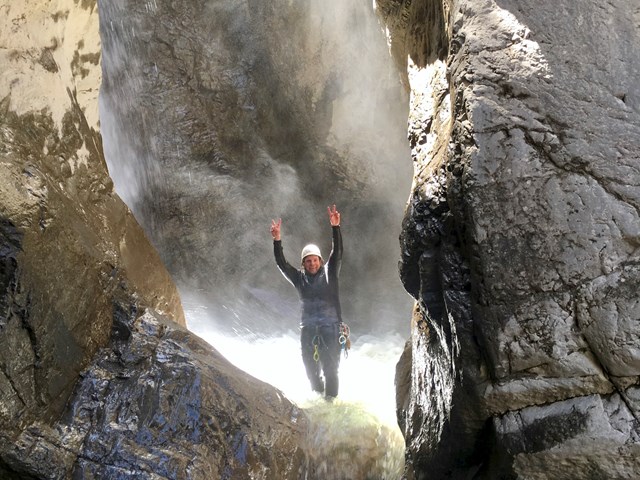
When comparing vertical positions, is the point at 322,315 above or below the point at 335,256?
below

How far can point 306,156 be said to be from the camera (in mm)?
9406

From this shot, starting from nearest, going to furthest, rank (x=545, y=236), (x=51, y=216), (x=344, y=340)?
(x=545, y=236), (x=51, y=216), (x=344, y=340)

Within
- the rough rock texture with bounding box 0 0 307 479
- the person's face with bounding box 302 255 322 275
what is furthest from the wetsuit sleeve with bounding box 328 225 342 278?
the rough rock texture with bounding box 0 0 307 479

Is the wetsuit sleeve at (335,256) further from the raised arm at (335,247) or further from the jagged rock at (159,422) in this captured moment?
the jagged rock at (159,422)

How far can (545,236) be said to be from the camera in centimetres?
215

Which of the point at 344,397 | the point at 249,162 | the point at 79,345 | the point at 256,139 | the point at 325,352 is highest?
the point at 256,139

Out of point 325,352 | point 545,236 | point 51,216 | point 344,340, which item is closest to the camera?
point 545,236

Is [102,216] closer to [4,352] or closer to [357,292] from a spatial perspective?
[4,352]

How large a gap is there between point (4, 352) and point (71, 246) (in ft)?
2.57

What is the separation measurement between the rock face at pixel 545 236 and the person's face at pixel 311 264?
137 inches

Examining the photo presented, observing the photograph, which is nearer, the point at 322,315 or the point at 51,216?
the point at 51,216

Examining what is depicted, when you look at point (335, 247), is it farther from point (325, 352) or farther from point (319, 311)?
point (325, 352)

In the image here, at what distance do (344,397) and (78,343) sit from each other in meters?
3.37

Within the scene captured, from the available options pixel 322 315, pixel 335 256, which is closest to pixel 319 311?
pixel 322 315
